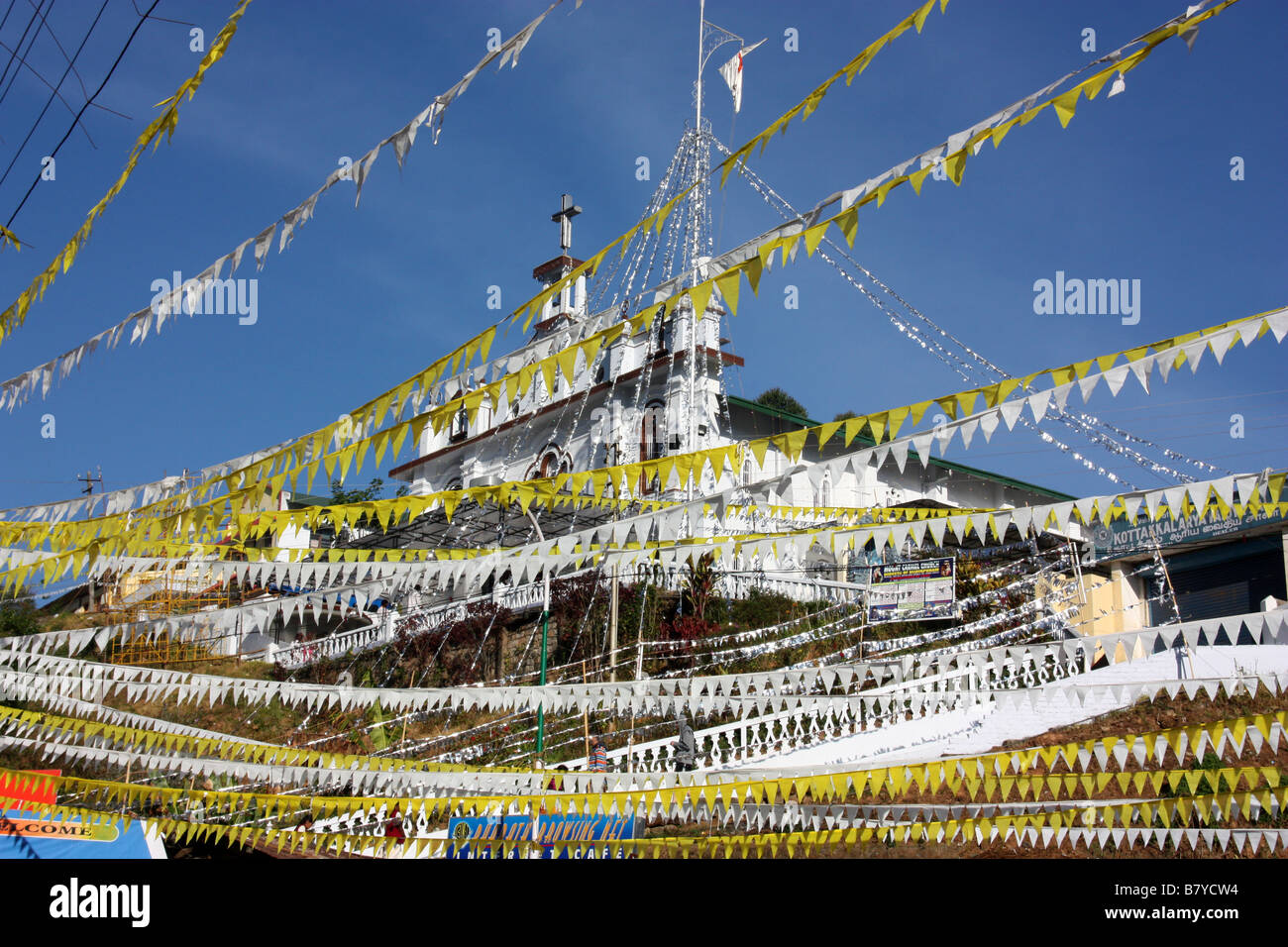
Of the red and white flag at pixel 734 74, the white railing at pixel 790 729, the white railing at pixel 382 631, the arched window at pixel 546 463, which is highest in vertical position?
the red and white flag at pixel 734 74

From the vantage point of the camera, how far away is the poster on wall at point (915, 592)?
17.1 metres

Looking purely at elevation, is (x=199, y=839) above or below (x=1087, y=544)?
below

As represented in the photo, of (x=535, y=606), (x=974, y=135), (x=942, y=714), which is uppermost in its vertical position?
(x=974, y=135)

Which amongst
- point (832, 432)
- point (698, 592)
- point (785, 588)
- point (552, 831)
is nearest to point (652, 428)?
point (785, 588)

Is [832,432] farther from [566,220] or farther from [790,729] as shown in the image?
[566,220]

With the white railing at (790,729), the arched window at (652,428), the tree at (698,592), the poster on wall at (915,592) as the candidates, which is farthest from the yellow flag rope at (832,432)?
the arched window at (652,428)

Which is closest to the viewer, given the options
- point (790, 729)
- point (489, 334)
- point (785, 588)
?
point (489, 334)

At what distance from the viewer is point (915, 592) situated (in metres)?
17.6

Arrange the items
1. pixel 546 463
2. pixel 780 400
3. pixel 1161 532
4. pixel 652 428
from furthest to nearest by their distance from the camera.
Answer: pixel 780 400
pixel 546 463
pixel 652 428
pixel 1161 532

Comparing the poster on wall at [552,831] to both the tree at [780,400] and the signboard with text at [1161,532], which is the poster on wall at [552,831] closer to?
the signboard with text at [1161,532]
